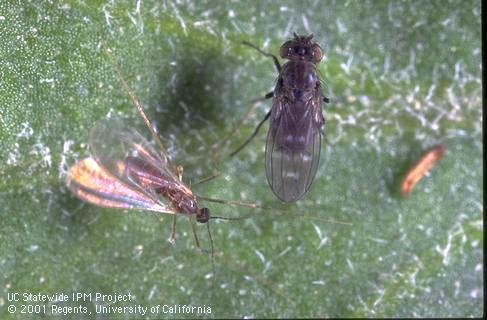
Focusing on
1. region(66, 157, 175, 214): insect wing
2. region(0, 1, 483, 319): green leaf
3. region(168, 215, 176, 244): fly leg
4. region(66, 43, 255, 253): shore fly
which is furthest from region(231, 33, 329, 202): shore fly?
region(66, 157, 175, 214): insect wing

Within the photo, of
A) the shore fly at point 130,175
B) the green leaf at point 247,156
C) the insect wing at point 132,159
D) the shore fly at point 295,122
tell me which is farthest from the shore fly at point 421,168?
the insect wing at point 132,159

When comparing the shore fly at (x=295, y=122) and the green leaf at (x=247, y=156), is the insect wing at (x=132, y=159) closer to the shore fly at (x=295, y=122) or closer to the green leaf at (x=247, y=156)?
the green leaf at (x=247, y=156)

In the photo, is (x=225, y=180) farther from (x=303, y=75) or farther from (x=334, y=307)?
(x=334, y=307)

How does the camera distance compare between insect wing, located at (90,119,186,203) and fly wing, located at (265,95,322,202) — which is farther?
fly wing, located at (265,95,322,202)

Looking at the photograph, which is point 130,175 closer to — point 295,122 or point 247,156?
point 247,156

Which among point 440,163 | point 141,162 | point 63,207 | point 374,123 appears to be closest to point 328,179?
point 374,123

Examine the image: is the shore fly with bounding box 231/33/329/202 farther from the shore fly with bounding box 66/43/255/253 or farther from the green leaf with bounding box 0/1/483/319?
the shore fly with bounding box 66/43/255/253
